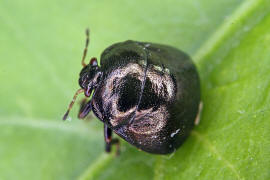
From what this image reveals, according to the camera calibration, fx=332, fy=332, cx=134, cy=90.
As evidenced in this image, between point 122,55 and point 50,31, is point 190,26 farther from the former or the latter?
point 50,31

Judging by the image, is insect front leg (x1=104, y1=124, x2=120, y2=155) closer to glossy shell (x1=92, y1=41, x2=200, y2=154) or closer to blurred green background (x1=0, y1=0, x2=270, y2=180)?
blurred green background (x1=0, y1=0, x2=270, y2=180)

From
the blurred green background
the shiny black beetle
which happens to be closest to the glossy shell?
the shiny black beetle

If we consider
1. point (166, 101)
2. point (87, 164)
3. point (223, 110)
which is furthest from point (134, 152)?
point (223, 110)

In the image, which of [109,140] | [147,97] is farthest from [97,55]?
[147,97]

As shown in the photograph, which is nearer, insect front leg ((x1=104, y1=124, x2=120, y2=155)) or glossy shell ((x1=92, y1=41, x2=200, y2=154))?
glossy shell ((x1=92, y1=41, x2=200, y2=154))

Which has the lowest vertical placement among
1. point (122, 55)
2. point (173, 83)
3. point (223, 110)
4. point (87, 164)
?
point (87, 164)

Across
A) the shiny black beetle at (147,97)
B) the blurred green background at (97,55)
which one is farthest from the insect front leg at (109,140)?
the shiny black beetle at (147,97)
